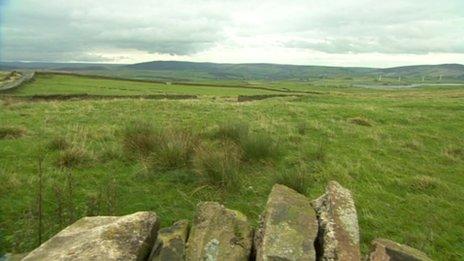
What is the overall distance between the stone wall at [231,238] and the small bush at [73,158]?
4893 millimetres

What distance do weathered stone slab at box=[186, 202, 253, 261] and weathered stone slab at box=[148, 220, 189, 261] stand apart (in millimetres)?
89

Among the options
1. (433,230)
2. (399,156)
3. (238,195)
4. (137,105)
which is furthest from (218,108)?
(433,230)

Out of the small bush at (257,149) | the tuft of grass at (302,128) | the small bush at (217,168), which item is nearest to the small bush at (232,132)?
the small bush at (257,149)

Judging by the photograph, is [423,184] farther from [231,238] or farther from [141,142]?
[141,142]

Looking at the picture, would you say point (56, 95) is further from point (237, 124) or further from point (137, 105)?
point (237, 124)

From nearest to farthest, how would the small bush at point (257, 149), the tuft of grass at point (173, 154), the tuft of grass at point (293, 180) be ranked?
1. the tuft of grass at point (293, 180)
2. the tuft of grass at point (173, 154)
3. the small bush at point (257, 149)

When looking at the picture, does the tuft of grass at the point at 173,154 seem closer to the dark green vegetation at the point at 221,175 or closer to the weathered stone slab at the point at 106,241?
the dark green vegetation at the point at 221,175

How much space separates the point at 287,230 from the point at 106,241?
1.98 metres

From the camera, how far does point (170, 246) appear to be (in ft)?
14.9

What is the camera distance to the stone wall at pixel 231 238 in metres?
4.41

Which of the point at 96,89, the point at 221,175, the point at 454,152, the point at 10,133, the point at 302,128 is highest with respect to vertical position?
the point at 221,175

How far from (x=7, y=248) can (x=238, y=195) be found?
4.20m

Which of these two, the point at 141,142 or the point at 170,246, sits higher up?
the point at 170,246

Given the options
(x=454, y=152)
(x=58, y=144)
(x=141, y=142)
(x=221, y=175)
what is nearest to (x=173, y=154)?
(x=141, y=142)
